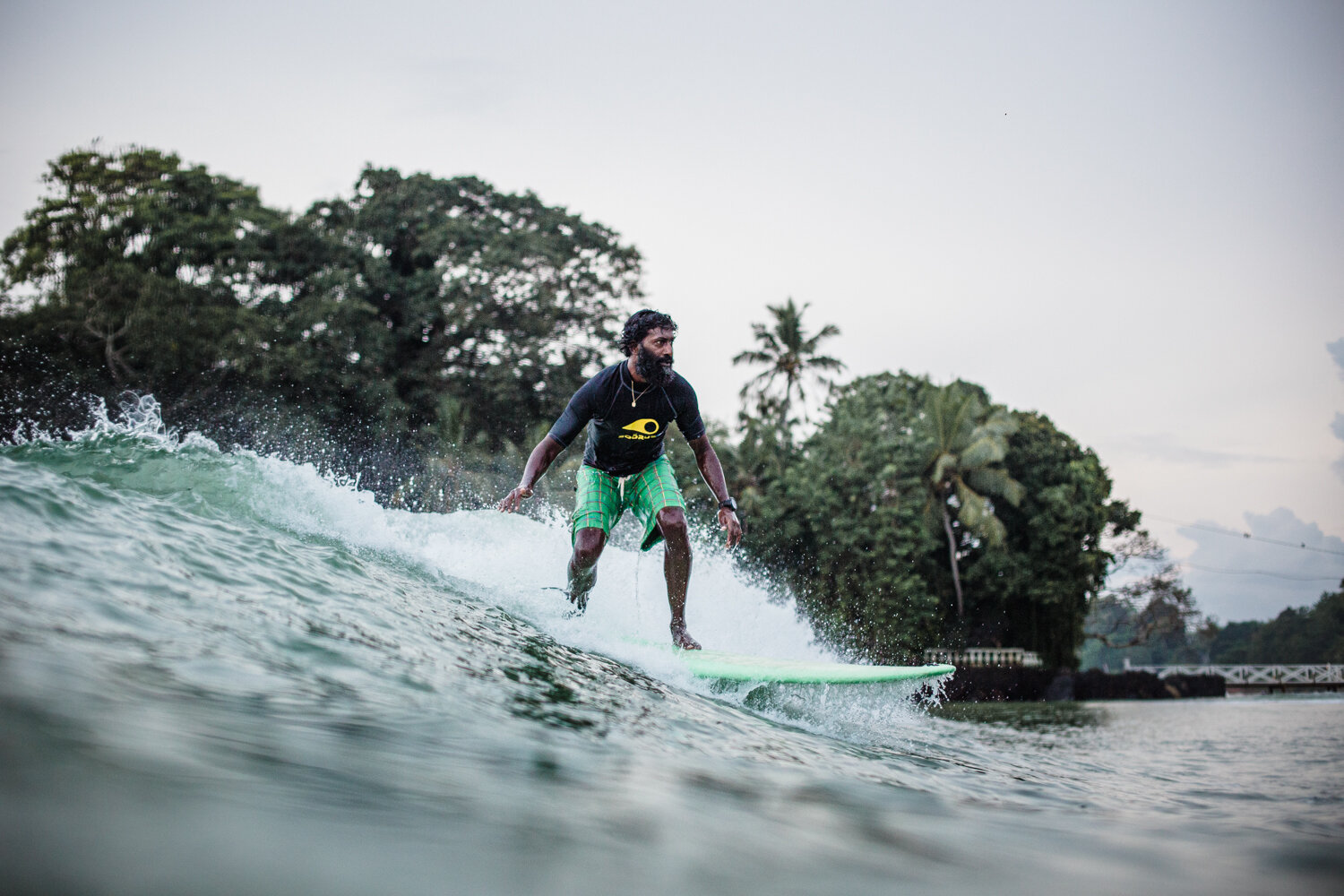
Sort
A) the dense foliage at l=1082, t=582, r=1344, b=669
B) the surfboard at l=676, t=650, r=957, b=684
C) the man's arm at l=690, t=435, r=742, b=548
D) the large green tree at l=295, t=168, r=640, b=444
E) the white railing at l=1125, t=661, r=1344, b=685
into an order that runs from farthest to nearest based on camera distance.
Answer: the dense foliage at l=1082, t=582, r=1344, b=669 < the white railing at l=1125, t=661, r=1344, b=685 < the large green tree at l=295, t=168, r=640, b=444 < the man's arm at l=690, t=435, r=742, b=548 < the surfboard at l=676, t=650, r=957, b=684

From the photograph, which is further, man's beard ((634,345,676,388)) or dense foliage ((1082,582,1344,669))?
dense foliage ((1082,582,1344,669))

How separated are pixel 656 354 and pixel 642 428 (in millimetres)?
500

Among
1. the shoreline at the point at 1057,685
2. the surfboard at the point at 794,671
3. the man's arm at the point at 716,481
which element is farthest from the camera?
the shoreline at the point at 1057,685

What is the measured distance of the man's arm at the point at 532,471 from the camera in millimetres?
5098

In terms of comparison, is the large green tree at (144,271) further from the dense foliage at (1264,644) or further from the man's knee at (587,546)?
the dense foliage at (1264,644)

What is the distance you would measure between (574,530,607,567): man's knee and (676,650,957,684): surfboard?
3.00ft

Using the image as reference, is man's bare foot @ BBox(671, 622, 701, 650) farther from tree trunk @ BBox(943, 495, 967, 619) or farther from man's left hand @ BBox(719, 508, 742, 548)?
tree trunk @ BBox(943, 495, 967, 619)

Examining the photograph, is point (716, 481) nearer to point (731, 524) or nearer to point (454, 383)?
point (731, 524)

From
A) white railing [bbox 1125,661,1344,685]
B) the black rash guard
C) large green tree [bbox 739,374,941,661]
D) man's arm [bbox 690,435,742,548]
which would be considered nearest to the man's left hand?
man's arm [bbox 690,435,742,548]

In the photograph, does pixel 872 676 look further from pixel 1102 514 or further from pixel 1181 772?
pixel 1102 514

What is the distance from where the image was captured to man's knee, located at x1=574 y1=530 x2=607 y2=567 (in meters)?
5.20

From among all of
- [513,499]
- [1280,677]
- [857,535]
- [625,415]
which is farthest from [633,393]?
[1280,677]

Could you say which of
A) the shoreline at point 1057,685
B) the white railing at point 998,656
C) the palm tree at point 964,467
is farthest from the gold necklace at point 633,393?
the palm tree at point 964,467

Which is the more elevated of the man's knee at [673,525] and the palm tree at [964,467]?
the palm tree at [964,467]
